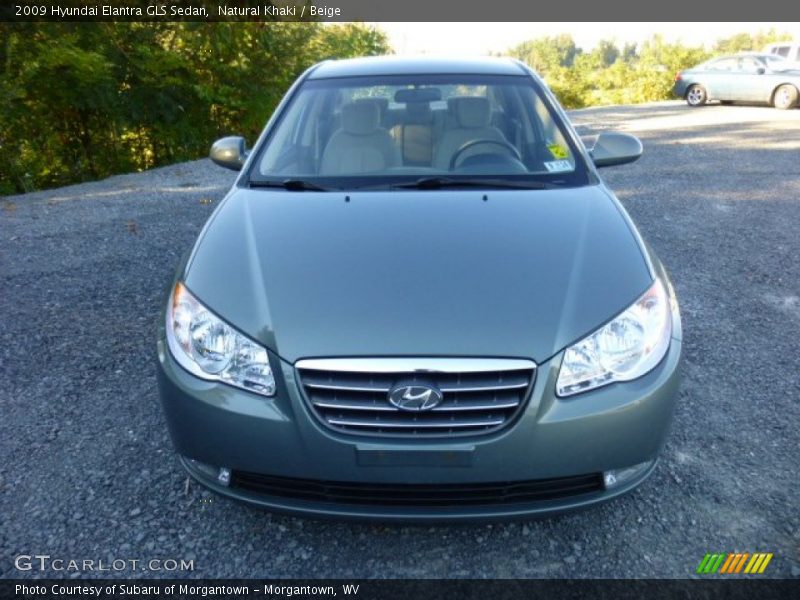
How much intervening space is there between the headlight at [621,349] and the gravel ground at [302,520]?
0.68 metres

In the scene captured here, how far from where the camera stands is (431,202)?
2.67 metres

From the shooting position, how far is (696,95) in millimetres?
17625

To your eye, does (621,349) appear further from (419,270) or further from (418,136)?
(418,136)

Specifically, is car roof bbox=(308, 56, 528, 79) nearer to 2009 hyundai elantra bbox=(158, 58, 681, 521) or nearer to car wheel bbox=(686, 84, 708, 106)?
2009 hyundai elantra bbox=(158, 58, 681, 521)

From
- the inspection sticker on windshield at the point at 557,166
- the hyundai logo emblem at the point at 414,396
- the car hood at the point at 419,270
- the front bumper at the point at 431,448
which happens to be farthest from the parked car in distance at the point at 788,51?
the hyundai logo emblem at the point at 414,396

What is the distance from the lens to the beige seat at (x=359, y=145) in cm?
303

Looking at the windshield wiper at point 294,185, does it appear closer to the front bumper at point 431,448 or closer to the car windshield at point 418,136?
the car windshield at point 418,136

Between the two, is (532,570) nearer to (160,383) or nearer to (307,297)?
(307,297)

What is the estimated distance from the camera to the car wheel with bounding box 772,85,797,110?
1566 centimetres

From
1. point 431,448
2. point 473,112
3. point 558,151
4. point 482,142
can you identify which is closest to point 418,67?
point 473,112

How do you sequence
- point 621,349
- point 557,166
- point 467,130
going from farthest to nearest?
1. point 467,130
2. point 557,166
3. point 621,349

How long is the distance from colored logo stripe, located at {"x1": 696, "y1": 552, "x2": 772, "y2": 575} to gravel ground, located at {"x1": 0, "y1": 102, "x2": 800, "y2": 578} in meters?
0.03

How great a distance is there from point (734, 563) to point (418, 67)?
9.11ft

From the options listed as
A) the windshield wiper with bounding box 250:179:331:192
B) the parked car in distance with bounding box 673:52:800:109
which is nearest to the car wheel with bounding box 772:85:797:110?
the parked car in distance with bounding box 673:52:800:109
